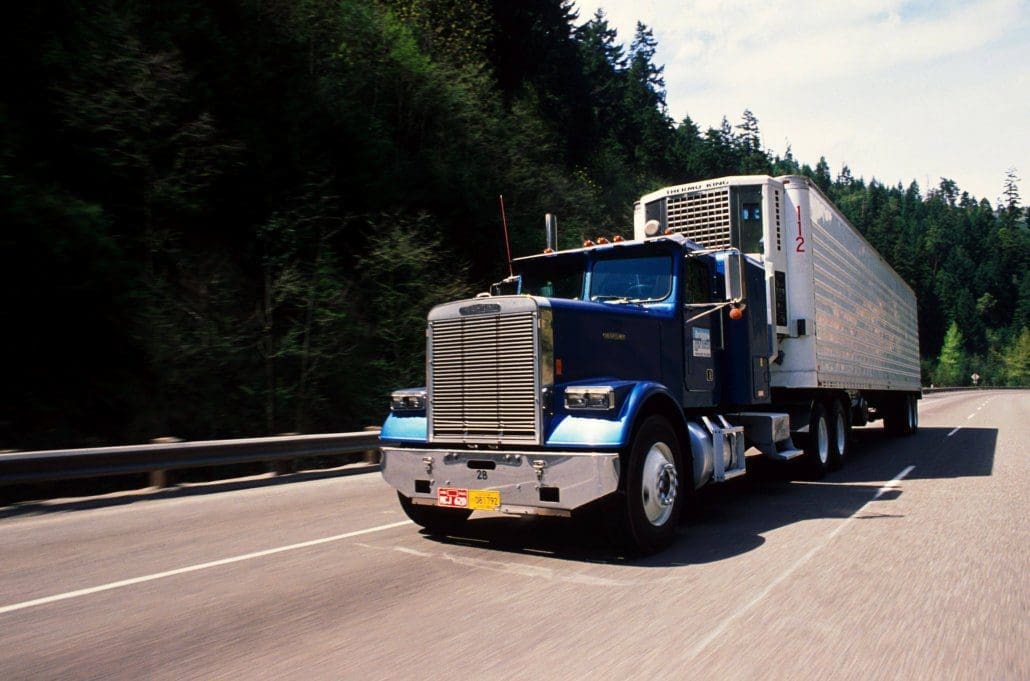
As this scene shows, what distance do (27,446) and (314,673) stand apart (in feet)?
37.5

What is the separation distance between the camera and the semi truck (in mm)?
6172

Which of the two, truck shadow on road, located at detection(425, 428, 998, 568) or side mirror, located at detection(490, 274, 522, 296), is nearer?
truck shadow on road, located at detection(425, 428, 998, 568)

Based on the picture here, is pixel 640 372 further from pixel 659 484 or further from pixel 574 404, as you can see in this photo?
pixel 574 404

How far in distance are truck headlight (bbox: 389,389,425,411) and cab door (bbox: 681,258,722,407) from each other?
8.81ft

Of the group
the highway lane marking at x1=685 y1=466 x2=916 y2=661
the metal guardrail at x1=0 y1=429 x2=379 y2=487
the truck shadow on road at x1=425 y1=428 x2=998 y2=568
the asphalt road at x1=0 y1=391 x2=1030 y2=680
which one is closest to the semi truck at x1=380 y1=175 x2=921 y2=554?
the truck shadow on road at x1=425 y1=428 x2=998 y2=568

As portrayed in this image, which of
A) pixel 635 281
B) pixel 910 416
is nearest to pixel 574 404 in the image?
pixel 635 281

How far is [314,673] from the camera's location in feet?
12.6

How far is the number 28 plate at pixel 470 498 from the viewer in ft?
20.4

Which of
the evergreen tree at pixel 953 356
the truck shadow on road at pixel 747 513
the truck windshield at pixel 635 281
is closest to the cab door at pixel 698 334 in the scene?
the truck windshield at pixel 635 281

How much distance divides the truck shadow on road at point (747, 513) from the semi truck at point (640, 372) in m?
0.31

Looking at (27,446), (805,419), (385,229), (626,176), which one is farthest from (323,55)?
(626,176)

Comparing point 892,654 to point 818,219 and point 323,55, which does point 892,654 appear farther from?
point 323,55

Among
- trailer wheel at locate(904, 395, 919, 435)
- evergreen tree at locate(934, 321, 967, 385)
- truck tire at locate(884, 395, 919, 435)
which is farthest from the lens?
evergreen tree at locate(934, 321, 967, 385)

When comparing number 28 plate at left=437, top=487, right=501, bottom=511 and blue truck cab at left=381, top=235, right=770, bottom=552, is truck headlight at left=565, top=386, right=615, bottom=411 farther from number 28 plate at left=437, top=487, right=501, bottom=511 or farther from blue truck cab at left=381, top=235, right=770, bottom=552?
number 28 plate at left=437, top=487, right=501, bottom=511
